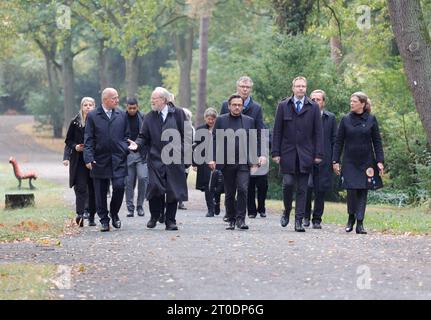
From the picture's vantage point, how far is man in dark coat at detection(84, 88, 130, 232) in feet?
52.4

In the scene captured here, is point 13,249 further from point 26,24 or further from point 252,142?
point 26,24

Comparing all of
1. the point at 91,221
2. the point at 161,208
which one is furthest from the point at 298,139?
the point at 91,221

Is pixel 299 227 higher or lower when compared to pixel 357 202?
lower

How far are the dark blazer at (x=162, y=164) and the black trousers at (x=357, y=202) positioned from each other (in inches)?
94.4

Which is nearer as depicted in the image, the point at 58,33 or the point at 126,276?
the point at 126,276

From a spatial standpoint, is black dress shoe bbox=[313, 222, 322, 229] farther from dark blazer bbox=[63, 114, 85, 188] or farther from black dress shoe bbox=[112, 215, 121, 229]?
dark blazer bbox=[63, 114, 85, 188]

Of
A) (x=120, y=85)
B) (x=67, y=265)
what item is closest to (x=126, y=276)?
(x=67, y=265)

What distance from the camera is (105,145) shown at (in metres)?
16.0

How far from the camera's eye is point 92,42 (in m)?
61.0

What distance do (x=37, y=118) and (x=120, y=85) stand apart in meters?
6.72

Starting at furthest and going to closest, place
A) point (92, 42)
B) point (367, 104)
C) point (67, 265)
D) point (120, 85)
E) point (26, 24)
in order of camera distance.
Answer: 1. point (120, 85)
2. point (92, 42)
3. point (26, 24)
4. point (367, 104)
5. point (67, 265)

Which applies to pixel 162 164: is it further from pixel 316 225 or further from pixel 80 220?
pixel 316 225

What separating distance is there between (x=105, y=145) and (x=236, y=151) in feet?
6.53
